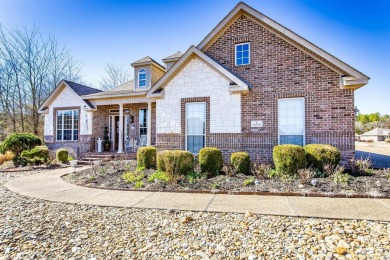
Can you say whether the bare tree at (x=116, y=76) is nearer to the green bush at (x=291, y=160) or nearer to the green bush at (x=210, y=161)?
the green bush at (x=210, y=161)

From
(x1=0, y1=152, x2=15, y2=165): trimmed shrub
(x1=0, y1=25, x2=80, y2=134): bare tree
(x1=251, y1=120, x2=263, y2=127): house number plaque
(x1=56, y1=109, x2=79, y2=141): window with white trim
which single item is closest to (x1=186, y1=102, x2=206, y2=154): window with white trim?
(x1=251, y1=120, x2=263, y2=127): house number plaque

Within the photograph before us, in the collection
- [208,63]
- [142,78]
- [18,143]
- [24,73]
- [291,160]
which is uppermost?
[24,73]

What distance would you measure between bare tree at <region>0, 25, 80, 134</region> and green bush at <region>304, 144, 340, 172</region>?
77.3 feet

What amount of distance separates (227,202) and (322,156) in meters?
4.25

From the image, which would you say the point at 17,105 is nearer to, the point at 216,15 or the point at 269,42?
the point at 216,15

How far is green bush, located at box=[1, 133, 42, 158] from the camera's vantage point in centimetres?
1203

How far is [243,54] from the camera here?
10055 mm

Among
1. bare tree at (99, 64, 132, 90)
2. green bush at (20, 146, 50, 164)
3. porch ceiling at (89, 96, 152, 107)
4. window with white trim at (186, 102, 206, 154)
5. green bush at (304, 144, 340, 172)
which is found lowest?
green bush at (20, 146, 50, 164)

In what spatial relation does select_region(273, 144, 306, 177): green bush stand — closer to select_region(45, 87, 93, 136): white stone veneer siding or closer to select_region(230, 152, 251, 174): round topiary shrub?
select_region(230, 152, 251, 174): round topiary shrub

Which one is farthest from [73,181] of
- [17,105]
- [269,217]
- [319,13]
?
[17,105]

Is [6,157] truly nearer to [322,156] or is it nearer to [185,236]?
[185,236]

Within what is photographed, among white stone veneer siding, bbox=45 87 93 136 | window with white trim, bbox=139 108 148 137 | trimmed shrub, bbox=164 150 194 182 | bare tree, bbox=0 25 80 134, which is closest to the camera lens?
trimmed shrub, bbox=164 150 194 182

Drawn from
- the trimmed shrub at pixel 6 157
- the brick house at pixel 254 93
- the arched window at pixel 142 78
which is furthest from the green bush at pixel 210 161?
the trimmed shrub at pixel 6 157

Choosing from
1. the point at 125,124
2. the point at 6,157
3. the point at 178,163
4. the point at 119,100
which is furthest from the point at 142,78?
the point at 6,157
